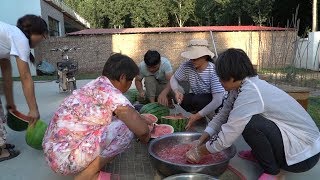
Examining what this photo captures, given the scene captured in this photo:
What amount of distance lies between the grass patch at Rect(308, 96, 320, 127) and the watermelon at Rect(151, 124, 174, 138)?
91.5 inches

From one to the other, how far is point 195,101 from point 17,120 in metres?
2.15

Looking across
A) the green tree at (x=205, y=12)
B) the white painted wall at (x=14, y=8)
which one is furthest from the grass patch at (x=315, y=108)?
the green tree at (x=205, y=12)

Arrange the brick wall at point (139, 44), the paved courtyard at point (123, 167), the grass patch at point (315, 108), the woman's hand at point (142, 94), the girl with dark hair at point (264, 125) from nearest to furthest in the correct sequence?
the girl with dark hair at point (264, 125) → the paved courtyard at point (123, 167) → the grass patch at point (315, 108) → the woman's hand at point (142, 94) → the brick wall at point (139, 44)

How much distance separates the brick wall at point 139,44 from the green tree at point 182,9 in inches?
725

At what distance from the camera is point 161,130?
391 centimetres

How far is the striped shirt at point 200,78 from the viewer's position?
418cm

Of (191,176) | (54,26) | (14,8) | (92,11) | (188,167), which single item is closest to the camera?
(191,176)

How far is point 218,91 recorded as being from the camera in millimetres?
4102

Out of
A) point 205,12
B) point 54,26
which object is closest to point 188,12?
point 205,12

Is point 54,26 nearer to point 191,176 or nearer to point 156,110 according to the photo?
point 156,110

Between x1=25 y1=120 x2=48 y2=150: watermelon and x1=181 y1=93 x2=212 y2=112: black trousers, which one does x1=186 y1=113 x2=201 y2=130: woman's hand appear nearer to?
x1=181 y1=93 x2=212 y2=112: black trousers

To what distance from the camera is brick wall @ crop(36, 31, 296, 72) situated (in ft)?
58.4

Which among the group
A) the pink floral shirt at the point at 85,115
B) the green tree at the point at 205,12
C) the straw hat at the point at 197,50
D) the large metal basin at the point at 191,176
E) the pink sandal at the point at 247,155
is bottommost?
the pink sandal at the point at 247,155

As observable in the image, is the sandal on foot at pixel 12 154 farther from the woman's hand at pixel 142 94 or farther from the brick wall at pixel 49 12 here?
the brick wall at pixel 49 12
